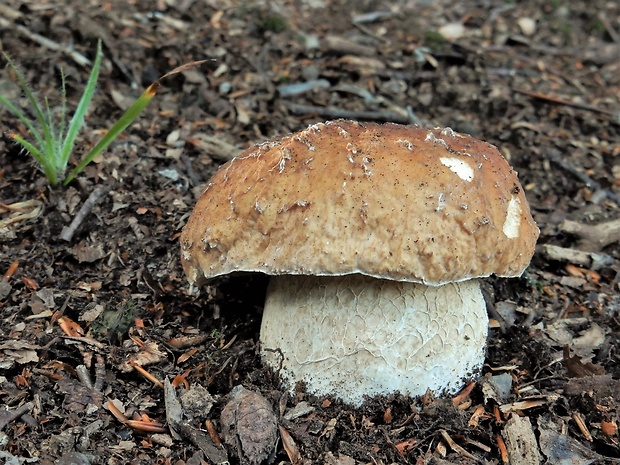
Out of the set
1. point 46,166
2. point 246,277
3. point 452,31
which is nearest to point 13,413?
point 246,277

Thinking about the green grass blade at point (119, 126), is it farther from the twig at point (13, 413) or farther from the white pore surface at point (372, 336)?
the twig at point (13, 413)

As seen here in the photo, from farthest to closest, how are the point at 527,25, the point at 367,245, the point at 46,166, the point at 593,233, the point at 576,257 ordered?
the point at 527,25
the point at 593,233
the point at 576,257
the point at 46,166
the point at 367,245

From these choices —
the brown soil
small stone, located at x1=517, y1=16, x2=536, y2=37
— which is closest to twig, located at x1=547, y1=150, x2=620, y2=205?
the brown soil

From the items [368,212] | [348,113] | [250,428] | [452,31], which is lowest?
[452,31]

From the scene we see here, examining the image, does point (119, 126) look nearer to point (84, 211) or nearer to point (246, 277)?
point (84, 211)

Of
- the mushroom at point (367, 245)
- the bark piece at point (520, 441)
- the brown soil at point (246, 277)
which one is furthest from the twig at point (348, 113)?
the bark piece at point (520, 441)

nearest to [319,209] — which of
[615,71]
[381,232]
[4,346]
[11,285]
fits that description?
[381,232]

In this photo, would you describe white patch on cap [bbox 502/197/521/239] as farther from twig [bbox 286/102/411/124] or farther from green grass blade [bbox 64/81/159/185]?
twig [bbox 286/102/411/124]
